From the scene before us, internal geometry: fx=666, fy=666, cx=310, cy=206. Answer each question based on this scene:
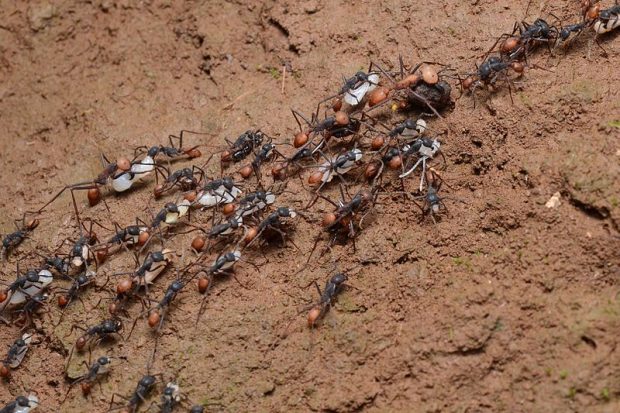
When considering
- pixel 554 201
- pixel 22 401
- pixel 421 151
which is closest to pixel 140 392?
pixel 22 401

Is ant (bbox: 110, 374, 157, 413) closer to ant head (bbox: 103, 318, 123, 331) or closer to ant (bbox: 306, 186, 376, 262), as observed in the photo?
ant head (bbox: 103, 318, 123, 331)

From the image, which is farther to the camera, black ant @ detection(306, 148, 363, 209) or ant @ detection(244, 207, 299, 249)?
black ant @ detection(306, 148, 363, 209)

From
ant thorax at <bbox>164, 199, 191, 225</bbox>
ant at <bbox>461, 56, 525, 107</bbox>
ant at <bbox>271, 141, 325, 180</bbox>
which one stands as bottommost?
ant thorax at <bbox>164, 199, 191, 225</bbox>

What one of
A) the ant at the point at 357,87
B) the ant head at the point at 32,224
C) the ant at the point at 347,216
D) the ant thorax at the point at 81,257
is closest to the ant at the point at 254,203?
the ant at the point at 347,216

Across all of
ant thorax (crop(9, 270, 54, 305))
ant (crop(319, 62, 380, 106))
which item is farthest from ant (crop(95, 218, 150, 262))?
ant (crop(319, 62, 380, 106))

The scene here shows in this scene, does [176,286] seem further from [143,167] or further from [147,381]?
[143,167]

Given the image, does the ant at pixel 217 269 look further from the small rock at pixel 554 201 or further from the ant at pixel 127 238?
the small rock at pixel 554 201
